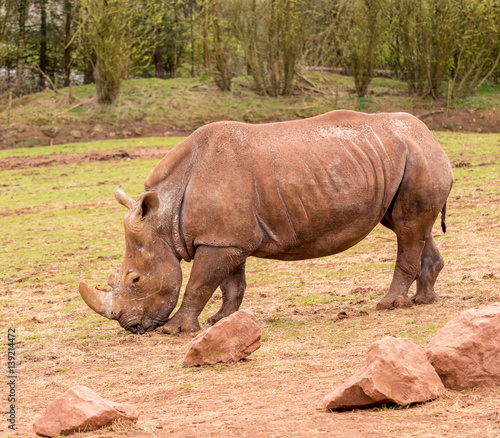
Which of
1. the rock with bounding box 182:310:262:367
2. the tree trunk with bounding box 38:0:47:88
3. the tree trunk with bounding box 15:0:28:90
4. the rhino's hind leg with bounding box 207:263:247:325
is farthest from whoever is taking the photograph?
the tree trunk with bounding box 38:0:47:88

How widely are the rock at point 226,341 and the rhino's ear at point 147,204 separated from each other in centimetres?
198

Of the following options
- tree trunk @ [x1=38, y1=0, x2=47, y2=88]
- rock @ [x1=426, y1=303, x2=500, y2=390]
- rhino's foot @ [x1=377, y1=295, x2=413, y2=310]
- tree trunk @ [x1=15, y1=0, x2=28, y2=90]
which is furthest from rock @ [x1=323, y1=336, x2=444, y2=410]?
tree trunk @ [x1=15, y1=0, x2=28, y2=90]

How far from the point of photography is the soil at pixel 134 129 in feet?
82.0

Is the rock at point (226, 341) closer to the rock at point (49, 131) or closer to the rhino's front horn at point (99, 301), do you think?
the rhino's front horn at point (99, 301)

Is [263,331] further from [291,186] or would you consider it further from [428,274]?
[428,274]

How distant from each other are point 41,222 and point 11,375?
30.2ft

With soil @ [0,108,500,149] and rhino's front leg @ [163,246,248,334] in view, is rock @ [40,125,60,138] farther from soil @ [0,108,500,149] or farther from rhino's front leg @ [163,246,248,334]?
rhino's front leg @ [163,246,248,334]

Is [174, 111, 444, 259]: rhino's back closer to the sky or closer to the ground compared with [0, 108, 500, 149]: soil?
closer to the sky

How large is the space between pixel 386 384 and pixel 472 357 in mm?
616

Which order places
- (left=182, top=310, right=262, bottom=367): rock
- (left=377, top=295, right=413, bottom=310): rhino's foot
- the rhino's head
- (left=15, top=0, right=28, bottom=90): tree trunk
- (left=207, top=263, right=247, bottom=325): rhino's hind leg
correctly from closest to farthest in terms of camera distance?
1. (left=182, top=310, right=262, bottom=367): rock
2. the rhino's head
3. (left=377, top=295, right=413, bottom=310): rhino's foot
4. (left=207, top=263, right=247, bottom=325): rhino's hind leg
5. (left=15, top=0, right=28, bottom=90): tree trunk

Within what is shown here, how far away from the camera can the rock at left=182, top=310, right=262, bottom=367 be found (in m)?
5.98

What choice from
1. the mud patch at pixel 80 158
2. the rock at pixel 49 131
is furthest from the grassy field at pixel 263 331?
the rock at pixel 49 131

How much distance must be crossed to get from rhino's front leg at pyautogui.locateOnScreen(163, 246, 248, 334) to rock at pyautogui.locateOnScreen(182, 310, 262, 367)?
1.49 metres

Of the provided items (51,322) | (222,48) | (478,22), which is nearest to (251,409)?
(51,322)
